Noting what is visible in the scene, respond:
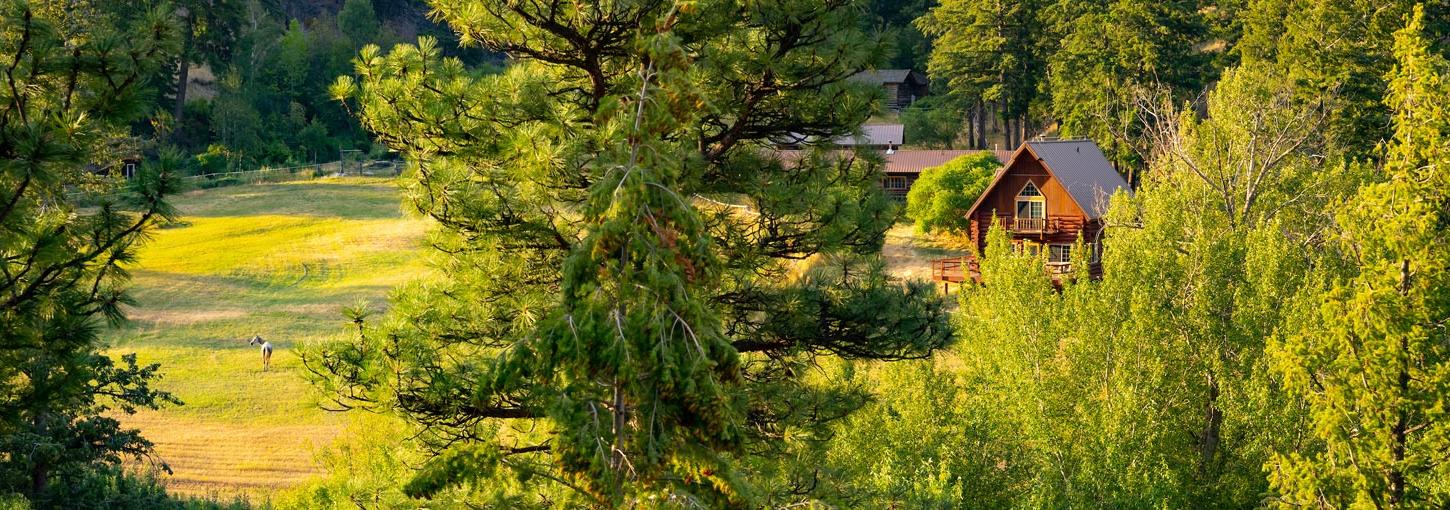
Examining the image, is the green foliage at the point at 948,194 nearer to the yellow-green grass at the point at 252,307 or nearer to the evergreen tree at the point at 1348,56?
the evergreen tree at the point at 1348,56

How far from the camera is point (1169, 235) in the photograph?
80.1ft

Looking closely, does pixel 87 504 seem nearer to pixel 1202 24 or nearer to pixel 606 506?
pixel 606 506

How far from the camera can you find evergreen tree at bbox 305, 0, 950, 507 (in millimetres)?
9289

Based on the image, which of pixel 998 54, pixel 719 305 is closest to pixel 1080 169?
pixel 998 54

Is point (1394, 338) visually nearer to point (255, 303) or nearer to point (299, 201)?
point (255, 303)

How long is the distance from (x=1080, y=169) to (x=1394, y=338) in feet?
110

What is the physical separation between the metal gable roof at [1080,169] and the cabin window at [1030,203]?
1211 millimetres

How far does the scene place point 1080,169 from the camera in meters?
47.7

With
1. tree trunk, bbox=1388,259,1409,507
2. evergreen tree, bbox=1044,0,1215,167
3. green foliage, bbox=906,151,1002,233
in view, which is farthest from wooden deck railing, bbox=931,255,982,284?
tree trunk, bbox=1388,259,1409,507

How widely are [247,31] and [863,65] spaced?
74.1 meters

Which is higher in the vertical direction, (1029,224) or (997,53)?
(997,53)

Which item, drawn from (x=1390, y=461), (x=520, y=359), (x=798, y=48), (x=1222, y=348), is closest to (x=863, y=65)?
(x=798, y=48)

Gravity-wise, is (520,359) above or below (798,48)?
below

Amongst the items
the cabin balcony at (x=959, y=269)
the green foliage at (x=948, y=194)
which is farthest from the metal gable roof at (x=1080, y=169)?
the green foliage at (x=948, y=194)
